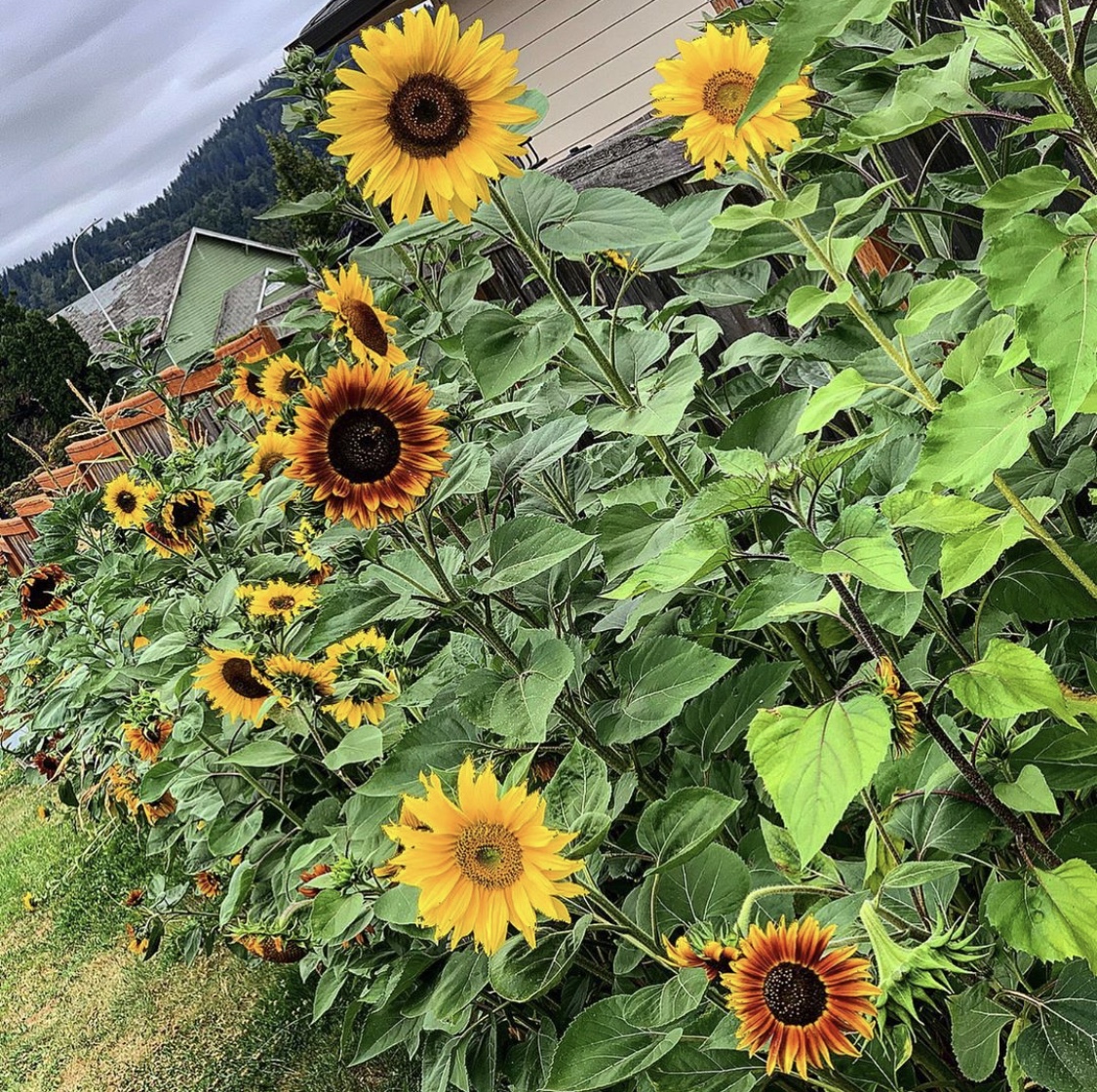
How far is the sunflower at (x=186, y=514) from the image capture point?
9.42 ft

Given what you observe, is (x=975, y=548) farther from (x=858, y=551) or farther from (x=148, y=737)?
(x=148, y=737)

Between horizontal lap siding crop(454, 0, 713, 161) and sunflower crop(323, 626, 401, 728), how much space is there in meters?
7.06

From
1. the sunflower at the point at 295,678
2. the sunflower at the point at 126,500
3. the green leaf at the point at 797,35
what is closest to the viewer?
the green leaf at the point at 797,35

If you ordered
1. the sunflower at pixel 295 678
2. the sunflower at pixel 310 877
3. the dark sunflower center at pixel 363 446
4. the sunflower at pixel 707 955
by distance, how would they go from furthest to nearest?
the sunflower at pixel 295 678
the sunflower at pixel 310 877
the dark sunflower center at pixel 363 446
the sunflower at pixel 707 955

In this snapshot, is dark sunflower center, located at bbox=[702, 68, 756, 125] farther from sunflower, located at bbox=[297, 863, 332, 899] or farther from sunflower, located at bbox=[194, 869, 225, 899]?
sunflower, located at bbox=[194, 869, 225, 899]

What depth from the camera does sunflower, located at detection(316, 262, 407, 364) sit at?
175 centimetres

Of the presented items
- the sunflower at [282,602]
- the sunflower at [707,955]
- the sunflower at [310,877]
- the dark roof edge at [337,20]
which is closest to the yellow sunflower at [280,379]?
the sunflower at [282,602]

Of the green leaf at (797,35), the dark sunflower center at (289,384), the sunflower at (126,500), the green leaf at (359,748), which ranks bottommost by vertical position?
the green leaf at (359,748)

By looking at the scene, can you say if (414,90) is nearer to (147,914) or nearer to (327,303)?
(327,303)

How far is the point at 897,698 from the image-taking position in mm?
1058

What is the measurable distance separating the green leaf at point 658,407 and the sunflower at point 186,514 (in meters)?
1.66

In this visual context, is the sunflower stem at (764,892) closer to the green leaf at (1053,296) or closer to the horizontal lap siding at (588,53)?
the green leaf at (1053,296)

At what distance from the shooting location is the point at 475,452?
1541 mm

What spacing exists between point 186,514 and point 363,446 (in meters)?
1.64
